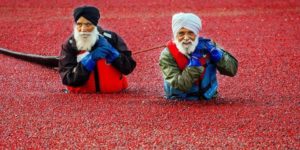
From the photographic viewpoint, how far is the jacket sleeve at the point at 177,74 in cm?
640

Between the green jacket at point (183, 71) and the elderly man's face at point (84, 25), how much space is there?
36.5 inches

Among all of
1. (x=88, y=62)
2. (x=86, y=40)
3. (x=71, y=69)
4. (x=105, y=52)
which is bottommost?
(x=71, y=69)

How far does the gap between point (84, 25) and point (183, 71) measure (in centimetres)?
130

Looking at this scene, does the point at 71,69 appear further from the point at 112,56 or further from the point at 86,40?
the point at 112,56

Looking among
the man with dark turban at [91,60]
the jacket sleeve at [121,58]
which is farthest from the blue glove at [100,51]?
the jacket sleeve at [121,58]

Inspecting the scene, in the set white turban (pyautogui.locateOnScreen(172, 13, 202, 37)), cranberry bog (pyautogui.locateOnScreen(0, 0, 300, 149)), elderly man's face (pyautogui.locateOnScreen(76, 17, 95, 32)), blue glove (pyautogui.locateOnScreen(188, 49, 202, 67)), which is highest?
white turban (pyautogui.locateOnScreen(172, 13, 202, 37))

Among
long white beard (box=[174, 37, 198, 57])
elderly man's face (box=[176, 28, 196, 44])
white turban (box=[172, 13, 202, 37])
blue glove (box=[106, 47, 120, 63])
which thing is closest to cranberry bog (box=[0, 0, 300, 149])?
blue glove (box=[106, 47, 120, 63])

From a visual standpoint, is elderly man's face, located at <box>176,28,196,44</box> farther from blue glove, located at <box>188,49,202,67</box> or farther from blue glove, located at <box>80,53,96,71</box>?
blue glove, located at <box>80,53,96,71</box>

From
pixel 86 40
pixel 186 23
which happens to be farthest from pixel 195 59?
pixel 86 40

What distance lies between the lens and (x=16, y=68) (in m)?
8.73

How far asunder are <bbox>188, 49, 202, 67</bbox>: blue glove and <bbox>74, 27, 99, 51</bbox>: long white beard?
1176mm

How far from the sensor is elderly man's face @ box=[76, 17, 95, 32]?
23.3 ft

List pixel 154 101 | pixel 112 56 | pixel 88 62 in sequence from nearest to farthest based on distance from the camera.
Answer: pixel 154 101 < pixel 88 62 < pixel 112 56

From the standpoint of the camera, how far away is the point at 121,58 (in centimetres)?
716
